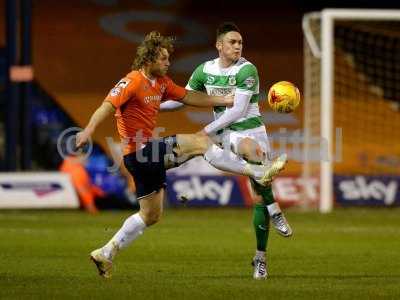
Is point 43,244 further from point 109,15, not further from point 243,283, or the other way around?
point 109,15

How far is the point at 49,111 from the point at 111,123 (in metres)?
1.42

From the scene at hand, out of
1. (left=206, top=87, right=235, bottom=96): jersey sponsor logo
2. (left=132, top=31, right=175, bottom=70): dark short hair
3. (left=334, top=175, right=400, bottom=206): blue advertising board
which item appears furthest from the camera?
(left=334, top=175, right=400, bottom=206): blue advertising board

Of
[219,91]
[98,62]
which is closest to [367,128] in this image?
[98,62]

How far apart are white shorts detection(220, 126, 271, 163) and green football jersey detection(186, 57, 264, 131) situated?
0.13ft

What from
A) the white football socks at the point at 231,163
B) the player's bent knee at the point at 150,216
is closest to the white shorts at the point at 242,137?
the white football socks at the point at 231,163

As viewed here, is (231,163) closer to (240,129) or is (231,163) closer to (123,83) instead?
(240,129)

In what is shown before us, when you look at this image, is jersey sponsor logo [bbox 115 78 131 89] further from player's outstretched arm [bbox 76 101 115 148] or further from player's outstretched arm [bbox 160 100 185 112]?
player's outstretched arm [bbox 160 100 185 112]

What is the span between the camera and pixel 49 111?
2455 centimetres

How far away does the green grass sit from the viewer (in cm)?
883

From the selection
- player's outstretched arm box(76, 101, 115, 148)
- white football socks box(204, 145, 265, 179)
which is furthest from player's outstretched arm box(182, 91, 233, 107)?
player's outstretched arm box(76, 101, 115, 148)

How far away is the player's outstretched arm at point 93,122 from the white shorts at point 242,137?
1391 millimetres

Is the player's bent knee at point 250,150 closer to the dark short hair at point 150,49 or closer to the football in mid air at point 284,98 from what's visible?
the football in mid air at point 284,98

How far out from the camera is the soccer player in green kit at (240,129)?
391 inches

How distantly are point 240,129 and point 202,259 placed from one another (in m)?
2.07
